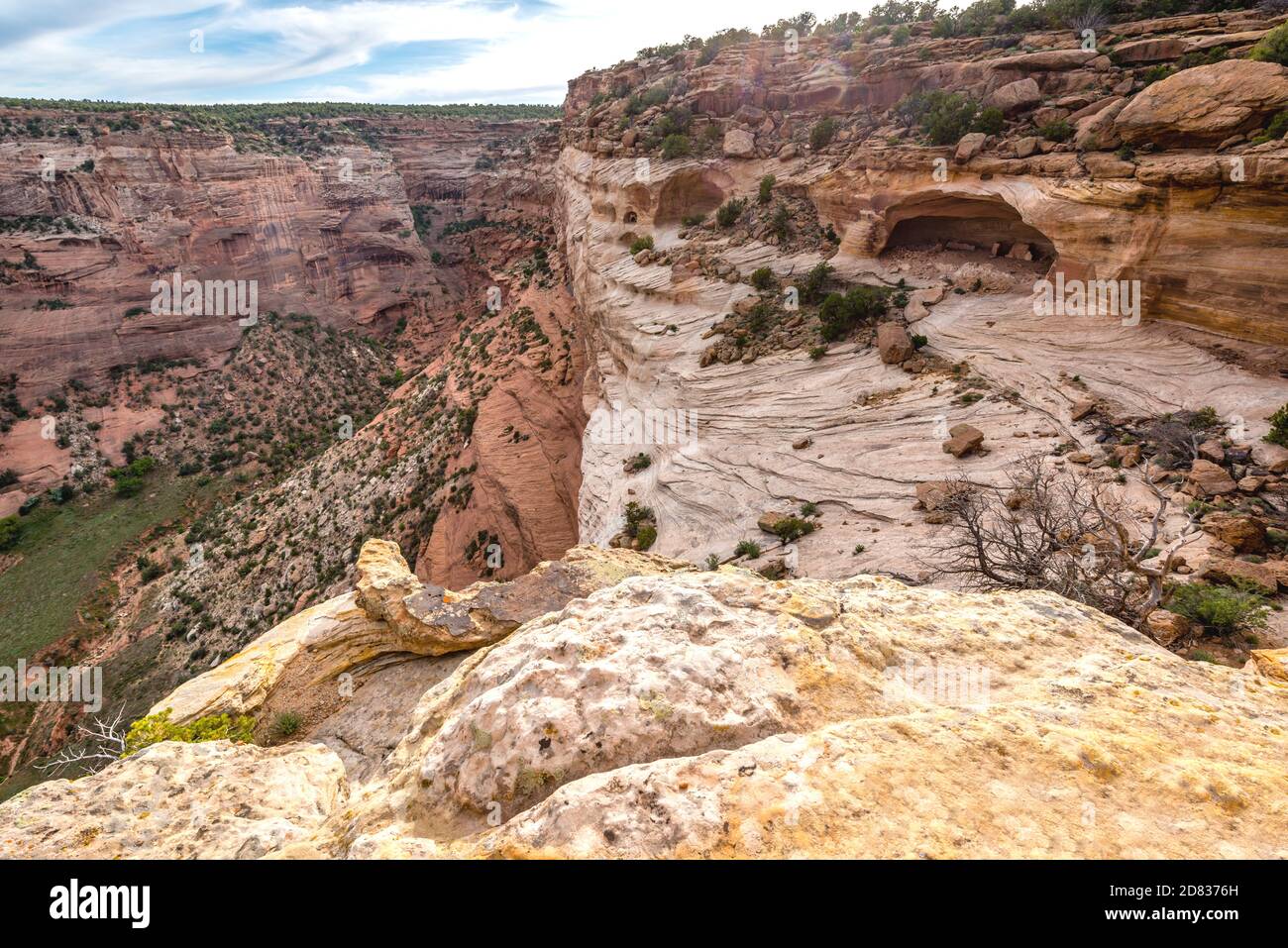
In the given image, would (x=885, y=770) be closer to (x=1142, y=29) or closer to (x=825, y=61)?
(x=1142, y=29)

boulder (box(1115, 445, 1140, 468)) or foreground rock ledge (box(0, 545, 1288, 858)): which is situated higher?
boulder (box(1115, 445, 1140, 468))

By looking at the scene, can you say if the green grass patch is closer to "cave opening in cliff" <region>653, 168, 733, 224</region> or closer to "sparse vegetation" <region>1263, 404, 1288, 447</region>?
"cave opening in cliff" <region>653, 168, 733, 224</region>

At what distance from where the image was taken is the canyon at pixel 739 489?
11.4 ft

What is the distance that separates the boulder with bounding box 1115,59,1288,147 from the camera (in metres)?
11.3

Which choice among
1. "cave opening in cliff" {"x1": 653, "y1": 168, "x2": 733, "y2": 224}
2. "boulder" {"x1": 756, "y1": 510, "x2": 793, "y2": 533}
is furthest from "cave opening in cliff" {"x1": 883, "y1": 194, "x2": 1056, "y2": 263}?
"boulder" {"x1": 756, "y1": 510, "x2": 793, "y2": 533}

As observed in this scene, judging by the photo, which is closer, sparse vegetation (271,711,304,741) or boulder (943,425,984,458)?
sparse vegetation (271,711,304,741)

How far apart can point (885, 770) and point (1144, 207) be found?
15.5 m

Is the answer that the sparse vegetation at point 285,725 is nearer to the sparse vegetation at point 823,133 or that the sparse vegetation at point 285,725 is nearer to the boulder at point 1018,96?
the boulder at point 1018,96

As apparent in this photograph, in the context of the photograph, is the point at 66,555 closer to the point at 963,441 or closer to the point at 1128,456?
the point at 963,441

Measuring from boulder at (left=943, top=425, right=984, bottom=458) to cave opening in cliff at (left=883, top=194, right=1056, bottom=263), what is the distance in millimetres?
7112

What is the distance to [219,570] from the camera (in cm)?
3145
